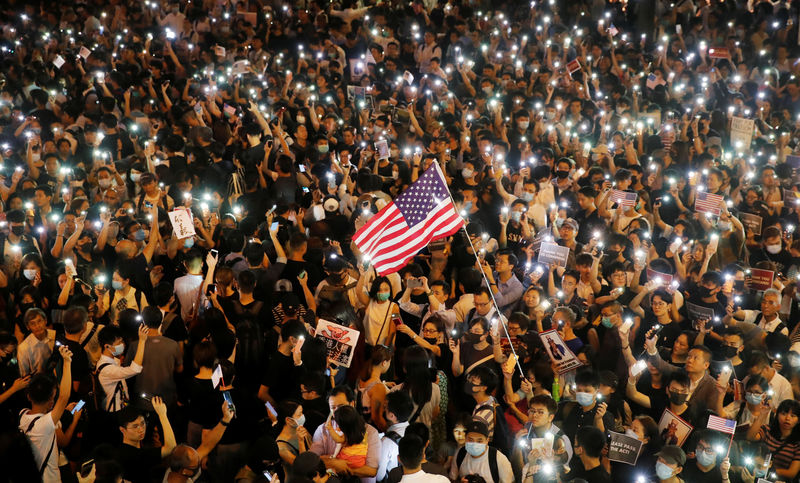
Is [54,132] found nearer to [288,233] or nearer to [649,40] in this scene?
[288,233]

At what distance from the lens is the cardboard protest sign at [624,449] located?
5480 millimetres

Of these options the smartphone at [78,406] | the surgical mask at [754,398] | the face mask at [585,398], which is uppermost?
the smartphone at [78,406]

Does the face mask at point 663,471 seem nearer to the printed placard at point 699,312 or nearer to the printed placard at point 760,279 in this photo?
the printed placard at point 699,312

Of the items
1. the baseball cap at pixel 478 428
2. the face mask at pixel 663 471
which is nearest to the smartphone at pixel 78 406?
the baseball cap at pixel 478 428

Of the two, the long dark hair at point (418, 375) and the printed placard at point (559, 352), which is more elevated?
the long dark hair at point (418, 375)

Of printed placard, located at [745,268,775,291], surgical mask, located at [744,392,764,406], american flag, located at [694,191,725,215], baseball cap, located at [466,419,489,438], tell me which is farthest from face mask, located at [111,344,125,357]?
american flag, located at [694,191,725,215]

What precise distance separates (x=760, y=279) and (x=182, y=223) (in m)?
6.73

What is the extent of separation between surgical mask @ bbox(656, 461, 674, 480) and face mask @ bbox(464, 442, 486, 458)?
1340 mm

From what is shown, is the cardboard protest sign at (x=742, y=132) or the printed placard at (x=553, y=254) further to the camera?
the cardboard protest sign at (x=742, y=132)

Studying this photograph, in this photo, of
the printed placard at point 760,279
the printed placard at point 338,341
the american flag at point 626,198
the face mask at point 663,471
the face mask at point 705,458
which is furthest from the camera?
the american flag at point 626,198

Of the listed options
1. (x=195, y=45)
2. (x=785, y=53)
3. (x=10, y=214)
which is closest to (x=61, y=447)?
(x=10, y=214)

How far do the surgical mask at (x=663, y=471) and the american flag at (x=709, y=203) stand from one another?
5.10 meters

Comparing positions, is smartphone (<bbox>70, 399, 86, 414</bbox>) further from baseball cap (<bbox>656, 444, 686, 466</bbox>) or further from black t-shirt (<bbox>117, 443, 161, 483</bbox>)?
baseball cap (<bbox>656, 444, 686, 466</bbox>)

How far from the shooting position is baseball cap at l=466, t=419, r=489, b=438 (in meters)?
5.44
